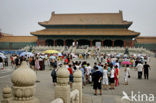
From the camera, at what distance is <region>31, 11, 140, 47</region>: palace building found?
50.9 meters

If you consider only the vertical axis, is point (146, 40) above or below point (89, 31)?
below

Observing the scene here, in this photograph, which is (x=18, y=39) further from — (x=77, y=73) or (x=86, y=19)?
(x=77, y=73)

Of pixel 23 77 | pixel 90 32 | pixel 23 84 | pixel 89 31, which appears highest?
pixel 89 31

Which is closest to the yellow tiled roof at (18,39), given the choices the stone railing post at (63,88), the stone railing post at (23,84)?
the stone railing post at (63,88)

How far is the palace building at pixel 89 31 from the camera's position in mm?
50906

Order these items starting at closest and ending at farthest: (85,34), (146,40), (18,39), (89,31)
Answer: (85,34) → (89,31) → (18,39) → (146,40)

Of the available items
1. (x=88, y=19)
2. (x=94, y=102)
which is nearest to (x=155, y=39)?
(x=88, y=19)

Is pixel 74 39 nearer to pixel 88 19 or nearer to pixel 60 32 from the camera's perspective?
pixel 60 32

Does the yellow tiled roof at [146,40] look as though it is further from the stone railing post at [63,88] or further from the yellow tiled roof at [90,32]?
the stone railing post at [63,88]

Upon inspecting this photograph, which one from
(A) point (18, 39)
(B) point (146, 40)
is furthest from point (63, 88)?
(B) point (146, 40)

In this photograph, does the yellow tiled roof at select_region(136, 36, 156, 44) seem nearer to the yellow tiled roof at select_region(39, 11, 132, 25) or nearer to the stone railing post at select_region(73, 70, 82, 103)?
the yellow tiled roof at select_region(39, 11, 132, 25)

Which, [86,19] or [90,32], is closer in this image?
[90,32]

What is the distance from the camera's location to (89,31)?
174ft

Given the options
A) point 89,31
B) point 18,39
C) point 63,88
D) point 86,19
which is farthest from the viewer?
point 86,19
